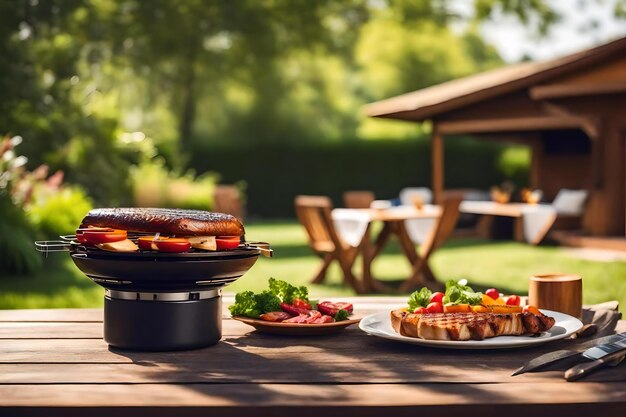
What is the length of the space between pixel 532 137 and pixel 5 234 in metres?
14.1

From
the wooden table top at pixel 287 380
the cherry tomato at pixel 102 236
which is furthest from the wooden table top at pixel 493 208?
the cherry tomato at pixel 102 236

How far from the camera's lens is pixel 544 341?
2344 mm

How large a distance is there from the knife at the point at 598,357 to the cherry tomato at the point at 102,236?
3.65ft

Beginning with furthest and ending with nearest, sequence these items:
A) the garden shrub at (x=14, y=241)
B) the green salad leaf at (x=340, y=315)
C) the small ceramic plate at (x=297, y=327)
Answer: the garden shrub at (x=14, y=241) < the green salad leaf at (x=340, y=315) < the small ceramic plate at (x=297, y=327)

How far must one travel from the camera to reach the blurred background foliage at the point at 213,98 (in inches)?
591

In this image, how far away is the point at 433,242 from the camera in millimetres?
9664

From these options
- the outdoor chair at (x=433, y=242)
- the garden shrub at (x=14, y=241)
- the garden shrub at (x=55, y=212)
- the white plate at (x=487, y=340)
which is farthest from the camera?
the garden shrub at (x=55, y=212)

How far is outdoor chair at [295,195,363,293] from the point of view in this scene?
9453 mm

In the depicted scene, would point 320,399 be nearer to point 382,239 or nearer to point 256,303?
point 256,303

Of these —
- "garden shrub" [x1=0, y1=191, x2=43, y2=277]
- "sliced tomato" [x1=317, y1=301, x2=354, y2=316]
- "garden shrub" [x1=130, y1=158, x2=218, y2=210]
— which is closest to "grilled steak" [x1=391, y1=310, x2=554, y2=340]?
"sliced tomato" [x1=317, y1=301, x2=354, y2=316]

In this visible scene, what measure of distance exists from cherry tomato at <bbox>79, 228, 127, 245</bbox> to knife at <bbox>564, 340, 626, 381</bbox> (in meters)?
1.11

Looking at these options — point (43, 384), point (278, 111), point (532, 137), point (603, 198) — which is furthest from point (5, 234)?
point (278, 111)

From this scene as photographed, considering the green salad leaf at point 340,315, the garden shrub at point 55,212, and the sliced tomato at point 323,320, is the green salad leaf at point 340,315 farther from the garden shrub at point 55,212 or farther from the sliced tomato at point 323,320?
the garden shrub at point 55,212

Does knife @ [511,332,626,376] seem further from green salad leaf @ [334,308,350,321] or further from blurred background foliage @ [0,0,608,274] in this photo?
blurred background foliage @ [0,0,608,274]
